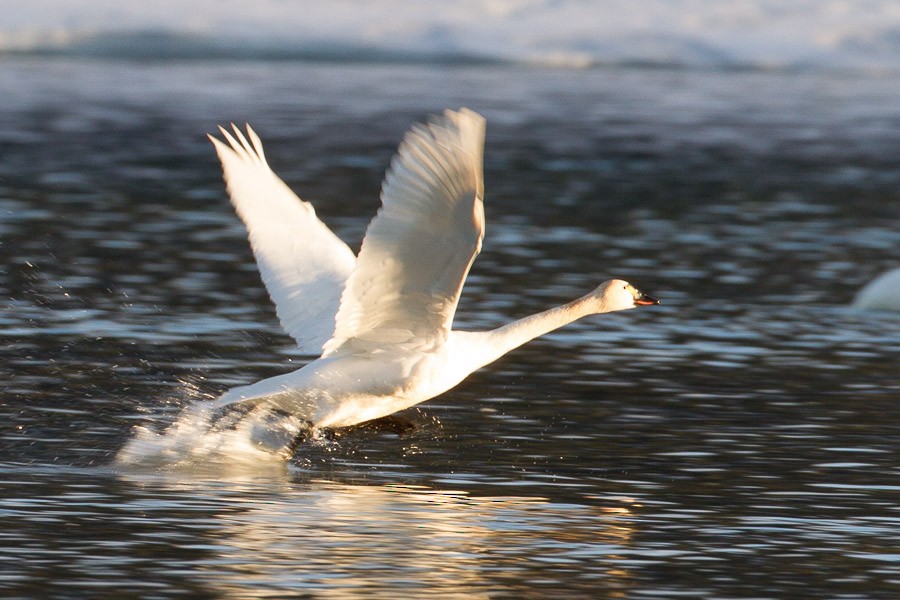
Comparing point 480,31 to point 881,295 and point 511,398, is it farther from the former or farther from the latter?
point 511,398

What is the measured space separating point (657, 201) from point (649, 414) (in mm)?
12548

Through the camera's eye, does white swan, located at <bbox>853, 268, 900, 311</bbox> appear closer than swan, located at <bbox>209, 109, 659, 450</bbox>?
No

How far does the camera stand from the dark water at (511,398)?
311 inches

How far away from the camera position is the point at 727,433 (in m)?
10.8

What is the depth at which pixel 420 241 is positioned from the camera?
855 centimetres

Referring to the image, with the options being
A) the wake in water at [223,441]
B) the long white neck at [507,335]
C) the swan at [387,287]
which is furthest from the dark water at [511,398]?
the long white neck at [507,335]

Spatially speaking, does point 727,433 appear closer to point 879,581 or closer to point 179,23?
point 879,581

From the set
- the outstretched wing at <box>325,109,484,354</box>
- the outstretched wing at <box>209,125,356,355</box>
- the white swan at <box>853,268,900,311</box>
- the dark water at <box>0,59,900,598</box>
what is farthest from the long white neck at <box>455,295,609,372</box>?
the white swan at <box>853,268,900,311</box>

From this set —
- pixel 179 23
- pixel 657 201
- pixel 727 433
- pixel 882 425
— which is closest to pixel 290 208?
pixel 727 433

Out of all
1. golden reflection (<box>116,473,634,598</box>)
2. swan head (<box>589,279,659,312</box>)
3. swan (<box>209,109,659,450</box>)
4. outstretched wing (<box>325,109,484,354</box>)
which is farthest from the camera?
swan head (<box>589,279,659,312</box>)

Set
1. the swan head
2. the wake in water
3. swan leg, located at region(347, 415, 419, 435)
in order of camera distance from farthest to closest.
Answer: the swan head
swan leg, located at region(347, 415, 419, 435)
the wake in water

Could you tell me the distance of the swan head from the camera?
10.8 meters

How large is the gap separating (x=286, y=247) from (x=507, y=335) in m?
1.39

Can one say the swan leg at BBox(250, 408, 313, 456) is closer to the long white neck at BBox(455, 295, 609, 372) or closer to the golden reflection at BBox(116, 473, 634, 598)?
the golden reflection at BBox(116, 473, 634, 598)
